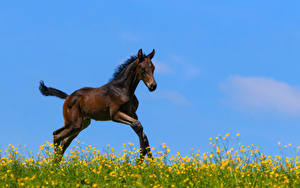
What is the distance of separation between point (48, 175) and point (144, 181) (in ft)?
7.10

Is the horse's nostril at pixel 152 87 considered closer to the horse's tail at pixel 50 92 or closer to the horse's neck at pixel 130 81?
the horse's neck at pixel 130 81

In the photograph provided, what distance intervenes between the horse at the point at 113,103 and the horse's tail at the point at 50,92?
0.61m

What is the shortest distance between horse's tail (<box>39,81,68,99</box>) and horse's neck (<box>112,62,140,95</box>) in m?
2.72

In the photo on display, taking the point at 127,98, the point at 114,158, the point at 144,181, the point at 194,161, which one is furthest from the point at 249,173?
the point at 127,98

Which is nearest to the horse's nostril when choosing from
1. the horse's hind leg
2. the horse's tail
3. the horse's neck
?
the horse's neck

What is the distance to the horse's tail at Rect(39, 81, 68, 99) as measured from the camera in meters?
12.9

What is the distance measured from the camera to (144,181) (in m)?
7.57

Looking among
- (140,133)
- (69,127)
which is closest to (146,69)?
(140,133)

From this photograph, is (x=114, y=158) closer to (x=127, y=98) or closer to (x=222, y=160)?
(x=127, y=98)

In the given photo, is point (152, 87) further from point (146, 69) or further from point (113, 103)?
point (113, 103)

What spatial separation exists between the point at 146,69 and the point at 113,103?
132 centimetres

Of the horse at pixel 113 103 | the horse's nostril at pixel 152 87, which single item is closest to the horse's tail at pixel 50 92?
the horse at pixel 113 103

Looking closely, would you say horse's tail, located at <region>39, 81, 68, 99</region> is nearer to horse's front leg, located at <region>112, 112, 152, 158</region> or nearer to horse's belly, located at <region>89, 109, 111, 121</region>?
horse's belly, located at <region>89, 109, 111, 121</region>

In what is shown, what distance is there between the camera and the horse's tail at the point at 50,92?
42.4ft
